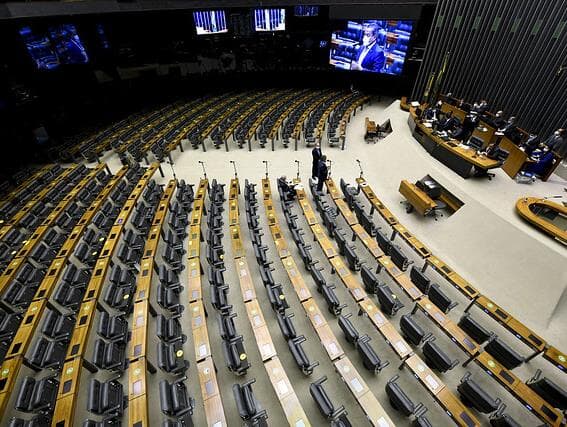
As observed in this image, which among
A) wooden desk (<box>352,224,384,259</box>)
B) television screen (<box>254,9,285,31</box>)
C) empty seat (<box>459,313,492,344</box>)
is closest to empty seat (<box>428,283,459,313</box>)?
empty seat (<box>459,313,492,344</box>)

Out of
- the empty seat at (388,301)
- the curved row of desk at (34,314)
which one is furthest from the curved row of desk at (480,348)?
the curved row of desk at (34,314)

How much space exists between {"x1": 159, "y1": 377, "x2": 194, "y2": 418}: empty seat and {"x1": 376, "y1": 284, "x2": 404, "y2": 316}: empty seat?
4.15 metres

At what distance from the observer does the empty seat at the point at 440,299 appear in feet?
18.7

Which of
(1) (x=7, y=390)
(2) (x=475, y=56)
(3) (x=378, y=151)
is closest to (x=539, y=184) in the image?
(3) (x=378, y=151)

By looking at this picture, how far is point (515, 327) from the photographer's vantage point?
535 centimetres

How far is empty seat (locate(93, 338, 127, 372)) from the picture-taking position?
15.9ft

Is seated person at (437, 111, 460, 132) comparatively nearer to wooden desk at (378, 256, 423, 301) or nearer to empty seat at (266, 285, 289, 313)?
wooden desk at (378, 256, 423, 301)

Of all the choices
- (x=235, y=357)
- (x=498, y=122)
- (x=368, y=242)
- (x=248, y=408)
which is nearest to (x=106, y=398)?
(x=235, y=357)

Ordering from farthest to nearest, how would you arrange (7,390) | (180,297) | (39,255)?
(39,255)
(180,297)
(7,390)

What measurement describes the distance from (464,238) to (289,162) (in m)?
7.27

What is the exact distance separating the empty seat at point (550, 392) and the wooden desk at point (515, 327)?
707mm

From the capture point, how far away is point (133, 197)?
360 inches

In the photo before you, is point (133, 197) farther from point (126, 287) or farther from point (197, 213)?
point (126, 287)

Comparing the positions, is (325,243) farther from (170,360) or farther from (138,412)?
(138,412)
